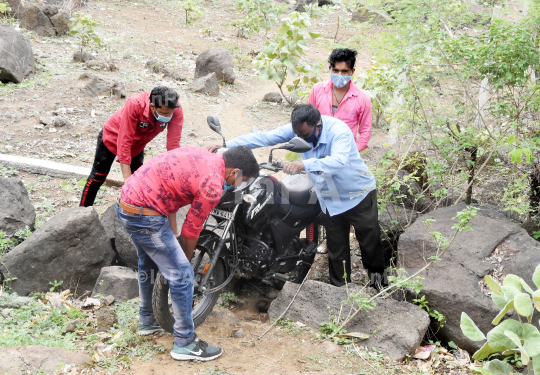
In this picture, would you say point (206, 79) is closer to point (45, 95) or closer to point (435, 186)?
point (45, 95)

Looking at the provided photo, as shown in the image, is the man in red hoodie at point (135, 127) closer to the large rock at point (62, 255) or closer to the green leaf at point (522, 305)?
the large rock at point (62, 255)

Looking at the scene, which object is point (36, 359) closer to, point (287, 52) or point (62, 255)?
point (62, 255)

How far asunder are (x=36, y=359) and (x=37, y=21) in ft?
35.1

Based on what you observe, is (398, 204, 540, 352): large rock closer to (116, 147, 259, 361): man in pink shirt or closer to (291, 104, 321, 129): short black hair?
(291, 104, 321, 129): short black hair

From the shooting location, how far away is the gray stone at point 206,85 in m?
9.92

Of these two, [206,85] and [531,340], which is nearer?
[531,340]

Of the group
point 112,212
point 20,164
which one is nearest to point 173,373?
point 112,212

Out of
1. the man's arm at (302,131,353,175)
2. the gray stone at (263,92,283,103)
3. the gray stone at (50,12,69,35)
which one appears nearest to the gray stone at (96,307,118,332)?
the man's arm at (302,131,353,175)

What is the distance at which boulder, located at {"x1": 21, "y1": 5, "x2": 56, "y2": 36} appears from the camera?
37.1 ft

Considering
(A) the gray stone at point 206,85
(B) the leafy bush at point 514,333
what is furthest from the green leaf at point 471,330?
(A) the gray stone at point 206,85

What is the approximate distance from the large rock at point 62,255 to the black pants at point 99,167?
0.71 metres

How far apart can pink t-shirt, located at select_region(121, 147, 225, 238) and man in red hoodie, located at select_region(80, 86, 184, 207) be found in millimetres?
1357

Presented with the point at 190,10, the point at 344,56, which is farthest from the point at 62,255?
the point at 190,10

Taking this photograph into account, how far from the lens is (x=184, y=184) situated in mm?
3076
